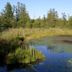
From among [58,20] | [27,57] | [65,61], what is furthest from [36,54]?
[58,20]

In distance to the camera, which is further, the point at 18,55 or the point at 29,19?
the point at 29,19

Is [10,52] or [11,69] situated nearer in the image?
[11,69]

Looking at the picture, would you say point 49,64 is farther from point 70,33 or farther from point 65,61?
point 70,33

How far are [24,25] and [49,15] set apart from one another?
1213 centimetres

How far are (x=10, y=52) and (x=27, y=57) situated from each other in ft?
5.31

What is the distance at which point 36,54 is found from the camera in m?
20.1

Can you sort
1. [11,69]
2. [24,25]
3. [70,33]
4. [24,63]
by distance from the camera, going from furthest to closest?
[24,25]
[70,33]
[24,63]
[11,69]

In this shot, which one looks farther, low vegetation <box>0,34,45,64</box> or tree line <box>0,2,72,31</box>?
tree line <box>0,2,72,31</box>

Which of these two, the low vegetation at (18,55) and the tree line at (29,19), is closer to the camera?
the low vegetation at (18,55)

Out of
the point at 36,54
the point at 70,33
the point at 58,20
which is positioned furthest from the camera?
the point at 58,20

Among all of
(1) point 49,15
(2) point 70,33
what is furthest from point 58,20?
(2) point 70,33

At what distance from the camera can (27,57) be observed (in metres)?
19.0

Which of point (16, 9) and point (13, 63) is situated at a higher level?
point (16, 9)

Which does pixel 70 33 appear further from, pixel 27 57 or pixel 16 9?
pixel 27 57
